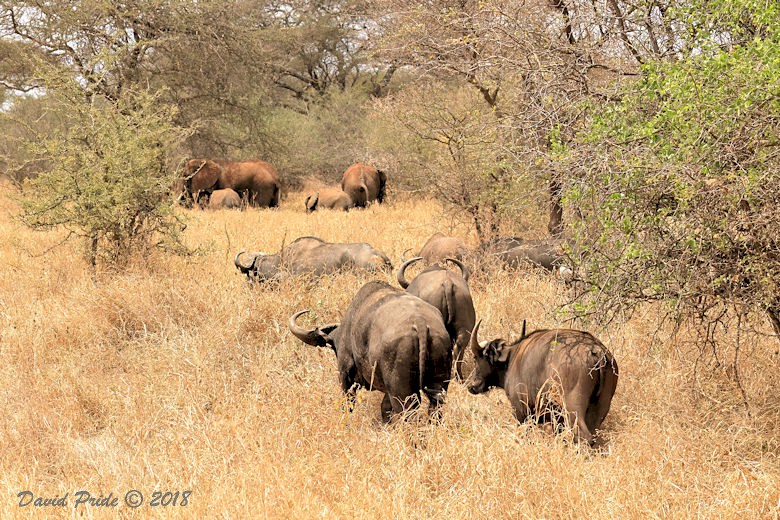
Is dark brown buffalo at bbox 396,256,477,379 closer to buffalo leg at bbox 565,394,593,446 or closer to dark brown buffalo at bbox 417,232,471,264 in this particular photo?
buffalo leg at bbox 565,394,593,446

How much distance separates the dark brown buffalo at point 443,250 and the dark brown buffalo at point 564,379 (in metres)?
3.57

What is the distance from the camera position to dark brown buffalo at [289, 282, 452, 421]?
4.77 m

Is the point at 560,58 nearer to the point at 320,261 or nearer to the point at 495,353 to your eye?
the point at 495,353

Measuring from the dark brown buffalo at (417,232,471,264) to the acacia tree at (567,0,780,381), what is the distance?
409cm

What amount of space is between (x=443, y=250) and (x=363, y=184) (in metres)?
10.4

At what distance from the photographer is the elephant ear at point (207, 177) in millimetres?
18500

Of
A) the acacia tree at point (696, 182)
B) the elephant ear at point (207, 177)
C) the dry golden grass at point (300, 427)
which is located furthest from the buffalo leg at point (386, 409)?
the elephant ear at point (207, 177)

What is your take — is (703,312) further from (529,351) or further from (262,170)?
(262,170)

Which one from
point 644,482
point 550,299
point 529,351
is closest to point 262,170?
point 550,299

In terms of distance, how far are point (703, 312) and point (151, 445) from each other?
11.7 ft

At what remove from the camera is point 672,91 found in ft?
13.6

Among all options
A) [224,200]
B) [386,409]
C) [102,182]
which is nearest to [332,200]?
[224,200]

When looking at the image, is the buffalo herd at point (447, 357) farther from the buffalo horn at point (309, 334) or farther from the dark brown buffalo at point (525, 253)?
the dark brown buffalo at point (525, 253)

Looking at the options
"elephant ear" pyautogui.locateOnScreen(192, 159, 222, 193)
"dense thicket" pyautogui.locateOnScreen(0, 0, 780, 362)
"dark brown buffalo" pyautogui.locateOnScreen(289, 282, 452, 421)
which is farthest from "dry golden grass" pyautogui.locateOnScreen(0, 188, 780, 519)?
"elephant ear" pyautogui.locateOnScreen(192, 159, 222, 193)
